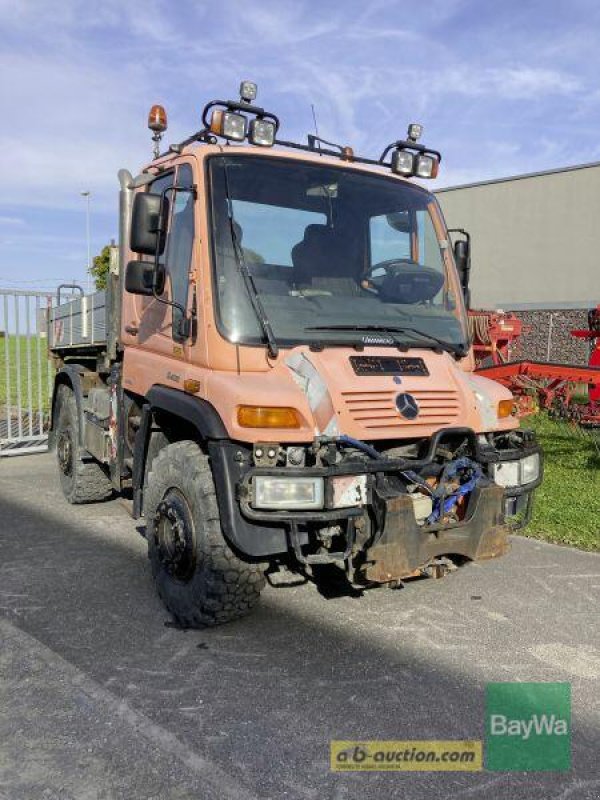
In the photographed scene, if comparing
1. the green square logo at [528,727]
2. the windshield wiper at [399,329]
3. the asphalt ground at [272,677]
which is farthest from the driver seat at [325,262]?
the green square logo at [528,727]

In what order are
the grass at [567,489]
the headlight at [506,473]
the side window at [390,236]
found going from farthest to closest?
the grass at [567,489]
the side window at [390,236]
the headlight at [506,473]

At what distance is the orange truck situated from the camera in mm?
3412

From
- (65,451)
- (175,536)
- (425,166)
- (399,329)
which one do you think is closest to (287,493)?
(175,536)

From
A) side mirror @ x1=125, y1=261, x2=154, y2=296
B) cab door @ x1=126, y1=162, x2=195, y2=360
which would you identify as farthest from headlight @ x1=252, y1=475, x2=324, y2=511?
side mirror @ x1=125, y1=261, x2=154, y2=296

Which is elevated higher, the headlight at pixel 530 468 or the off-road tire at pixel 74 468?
the headlight at pixel 530 468

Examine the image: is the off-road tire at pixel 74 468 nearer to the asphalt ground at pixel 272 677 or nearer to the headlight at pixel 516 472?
the asphalt ground at pixel 272 677

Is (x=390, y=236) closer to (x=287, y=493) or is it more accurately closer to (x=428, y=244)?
(x=428, y=244)

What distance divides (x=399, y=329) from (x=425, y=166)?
1.51m

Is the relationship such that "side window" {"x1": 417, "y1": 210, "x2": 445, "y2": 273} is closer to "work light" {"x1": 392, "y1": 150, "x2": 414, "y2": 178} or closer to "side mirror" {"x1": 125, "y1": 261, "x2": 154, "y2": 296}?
"work light" {"x1": 392, "y1": 150, "x2": 414, "y2": 178}

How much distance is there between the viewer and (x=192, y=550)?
3723mm

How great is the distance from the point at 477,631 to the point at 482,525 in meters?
0.71

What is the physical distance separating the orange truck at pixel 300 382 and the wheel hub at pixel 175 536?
0.02 m

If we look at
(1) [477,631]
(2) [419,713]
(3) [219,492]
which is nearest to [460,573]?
(1) [477,631]

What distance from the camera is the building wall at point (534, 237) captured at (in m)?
20.1
